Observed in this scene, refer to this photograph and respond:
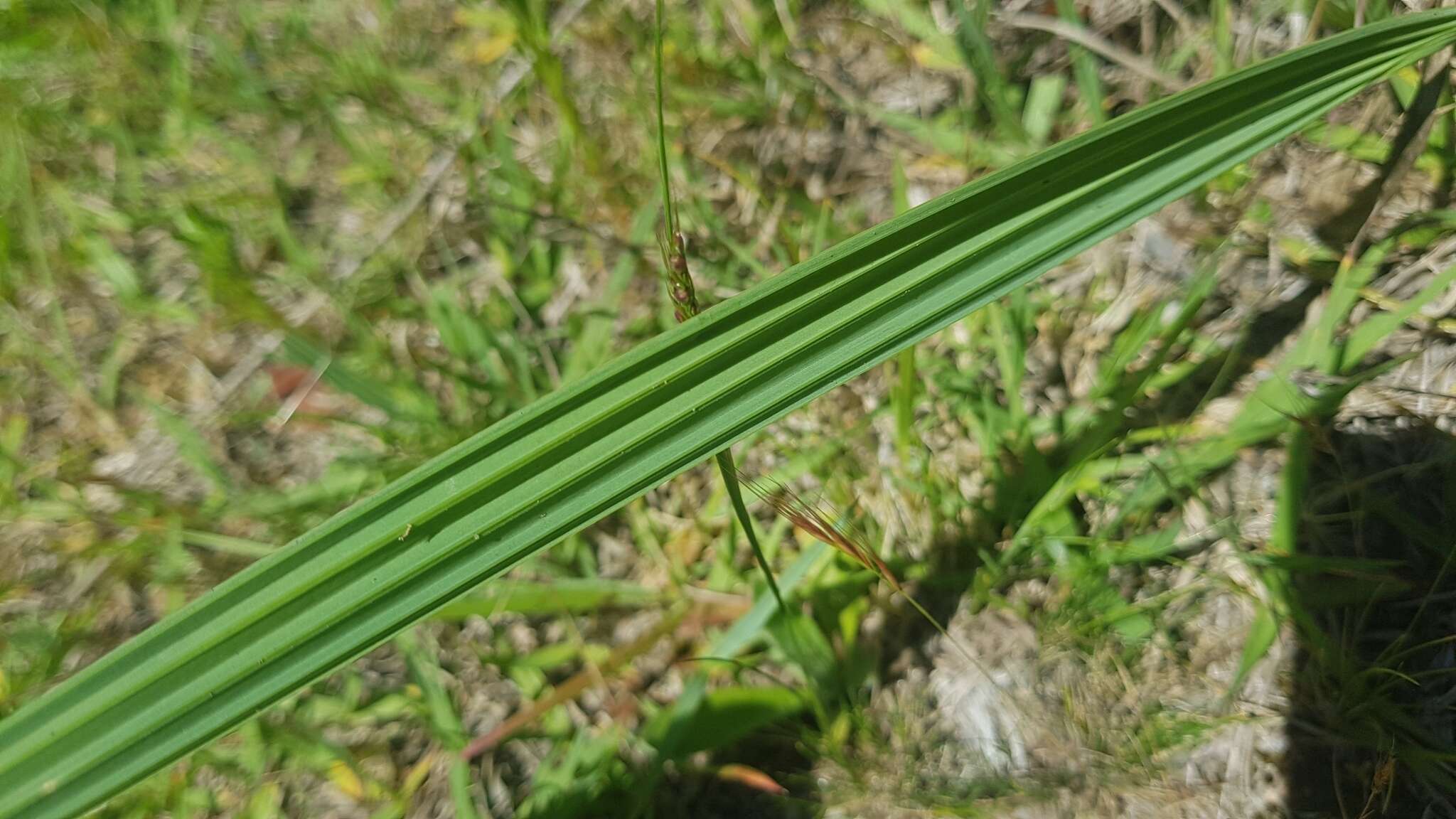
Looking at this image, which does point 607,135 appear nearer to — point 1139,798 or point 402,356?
point 402,356

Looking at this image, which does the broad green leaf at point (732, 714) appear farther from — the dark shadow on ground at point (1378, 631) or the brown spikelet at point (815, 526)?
the dark shadow on ground at point (1378, 631)

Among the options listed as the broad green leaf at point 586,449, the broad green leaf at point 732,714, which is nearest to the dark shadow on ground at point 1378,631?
the broad green leaf at point 586,449

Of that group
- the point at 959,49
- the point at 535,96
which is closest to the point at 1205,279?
the point at 959,49

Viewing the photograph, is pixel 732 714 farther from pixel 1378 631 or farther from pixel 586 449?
pixel 1378 631

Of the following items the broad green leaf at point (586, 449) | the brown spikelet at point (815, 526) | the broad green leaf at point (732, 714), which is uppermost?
the broad green leaf at point (586, 449)

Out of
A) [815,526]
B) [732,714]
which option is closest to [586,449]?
[815,526]

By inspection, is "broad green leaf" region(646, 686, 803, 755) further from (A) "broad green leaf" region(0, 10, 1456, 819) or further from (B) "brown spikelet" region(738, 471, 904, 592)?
(A) "broad green leaf" region(0, 10, 1456, 819)
